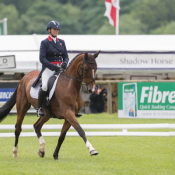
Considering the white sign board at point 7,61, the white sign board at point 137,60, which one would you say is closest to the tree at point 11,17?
the white sign board at point 137,60

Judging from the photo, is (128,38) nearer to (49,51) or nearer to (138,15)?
(49,51)

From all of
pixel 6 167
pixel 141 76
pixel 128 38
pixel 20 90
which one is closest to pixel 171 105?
pixel 141 76

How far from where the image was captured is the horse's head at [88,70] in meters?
7.63

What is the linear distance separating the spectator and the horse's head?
10.8 meters

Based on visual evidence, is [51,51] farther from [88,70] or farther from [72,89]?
[88,70]

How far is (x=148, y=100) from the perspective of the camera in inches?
651

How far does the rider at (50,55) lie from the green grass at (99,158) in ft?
3.54

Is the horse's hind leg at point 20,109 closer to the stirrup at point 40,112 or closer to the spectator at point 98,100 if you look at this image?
the stirrup at point 40,112

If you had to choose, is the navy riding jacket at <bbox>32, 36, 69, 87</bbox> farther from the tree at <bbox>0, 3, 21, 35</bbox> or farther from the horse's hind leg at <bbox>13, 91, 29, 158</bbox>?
the tree at <bbox>0, 3, 21, 35</bbox>

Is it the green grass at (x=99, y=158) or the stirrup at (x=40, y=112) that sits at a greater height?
the stirrup at (x=40, y=112)

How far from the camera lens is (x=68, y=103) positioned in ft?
26.2

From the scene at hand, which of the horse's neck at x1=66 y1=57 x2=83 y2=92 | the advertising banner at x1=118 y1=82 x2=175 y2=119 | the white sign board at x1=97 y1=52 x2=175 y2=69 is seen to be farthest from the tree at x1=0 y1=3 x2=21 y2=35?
the horse's neck at x1=66 y1=57 x2=83 y2=92

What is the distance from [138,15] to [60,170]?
6082 cm

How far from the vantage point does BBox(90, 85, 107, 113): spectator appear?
18.6 m
